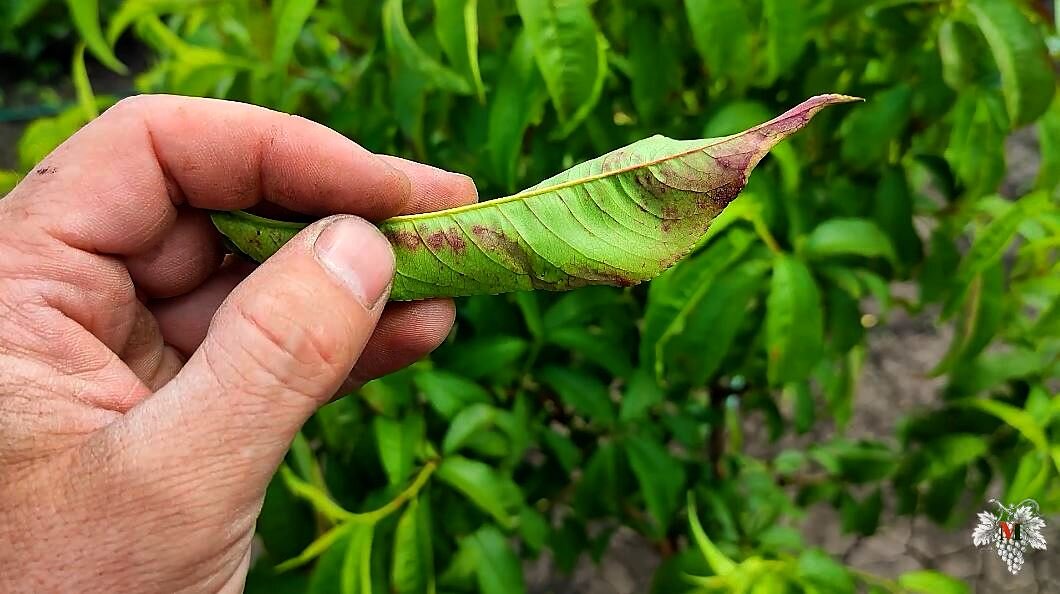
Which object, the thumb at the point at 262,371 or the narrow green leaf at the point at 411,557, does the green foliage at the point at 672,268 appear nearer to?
the narrow green leaf at the point at 411,557

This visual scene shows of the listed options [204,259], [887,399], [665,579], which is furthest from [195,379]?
[887,399]

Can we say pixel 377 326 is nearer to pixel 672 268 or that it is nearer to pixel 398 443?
pixel 398 443

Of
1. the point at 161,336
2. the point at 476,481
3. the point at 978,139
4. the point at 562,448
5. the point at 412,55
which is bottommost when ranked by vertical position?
the point at 562,448

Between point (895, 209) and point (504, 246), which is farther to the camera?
point (895, 209)

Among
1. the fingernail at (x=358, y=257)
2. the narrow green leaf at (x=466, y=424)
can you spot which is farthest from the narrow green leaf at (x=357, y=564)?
the fingernail at (x=358, y=257)

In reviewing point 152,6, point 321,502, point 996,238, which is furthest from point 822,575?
point 152,6

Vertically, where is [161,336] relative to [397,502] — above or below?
above

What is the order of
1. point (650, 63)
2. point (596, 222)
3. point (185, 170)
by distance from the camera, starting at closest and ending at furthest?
point (596, 222), point (185, 170), point (650, 63)
